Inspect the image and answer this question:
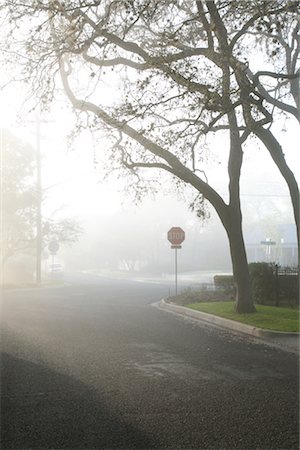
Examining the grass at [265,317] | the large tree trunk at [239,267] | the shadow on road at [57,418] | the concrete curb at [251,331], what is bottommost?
the concrete curb at [251,331]

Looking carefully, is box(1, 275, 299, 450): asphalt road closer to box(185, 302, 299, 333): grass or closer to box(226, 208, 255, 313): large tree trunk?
box(185, 302, 299, 333): grass

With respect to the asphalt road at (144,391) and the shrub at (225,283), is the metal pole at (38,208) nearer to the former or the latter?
the shrub at (225,283)

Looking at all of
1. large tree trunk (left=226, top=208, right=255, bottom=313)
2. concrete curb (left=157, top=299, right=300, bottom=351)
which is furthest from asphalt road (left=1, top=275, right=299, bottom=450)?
large tree trunk (left=226, top=208, right=255, bottom=313)

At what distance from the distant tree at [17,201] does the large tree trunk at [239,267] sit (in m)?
25.0

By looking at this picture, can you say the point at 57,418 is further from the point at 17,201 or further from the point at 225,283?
the point at 17,201

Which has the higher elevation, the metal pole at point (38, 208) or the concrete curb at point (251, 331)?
the metal pole at point (38, 208)

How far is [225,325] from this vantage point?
44.9ft

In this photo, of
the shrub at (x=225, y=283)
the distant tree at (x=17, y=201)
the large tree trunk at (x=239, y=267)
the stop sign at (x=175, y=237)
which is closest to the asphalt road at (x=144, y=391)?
the large tree trunk at (x=239, y=267)

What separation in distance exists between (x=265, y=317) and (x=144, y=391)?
7.94 m

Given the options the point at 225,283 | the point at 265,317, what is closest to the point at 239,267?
the point at 265,317

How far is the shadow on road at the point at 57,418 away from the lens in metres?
4.66

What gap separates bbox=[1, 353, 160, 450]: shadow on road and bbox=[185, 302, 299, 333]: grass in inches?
262

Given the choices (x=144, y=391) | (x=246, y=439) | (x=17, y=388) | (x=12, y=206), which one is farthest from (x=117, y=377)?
(x=12, y=206)

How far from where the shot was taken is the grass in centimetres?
1231
